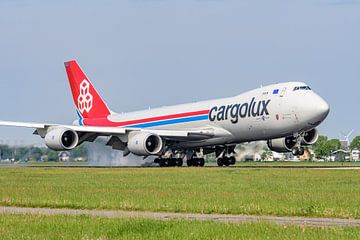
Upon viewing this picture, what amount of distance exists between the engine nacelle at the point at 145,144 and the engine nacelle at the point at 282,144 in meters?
9.07

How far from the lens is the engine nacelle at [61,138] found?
202 feet

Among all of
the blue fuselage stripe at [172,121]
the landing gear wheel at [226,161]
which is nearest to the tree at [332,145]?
the blue fuselage stripe at [172,121]

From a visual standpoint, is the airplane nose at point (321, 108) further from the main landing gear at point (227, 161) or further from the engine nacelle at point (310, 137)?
the main landing gear at point (227, 161)

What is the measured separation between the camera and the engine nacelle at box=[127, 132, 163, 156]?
199 ft

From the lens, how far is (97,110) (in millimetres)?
77000

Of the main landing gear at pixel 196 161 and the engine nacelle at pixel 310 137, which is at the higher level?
the engine nacelle at pixel 310 137

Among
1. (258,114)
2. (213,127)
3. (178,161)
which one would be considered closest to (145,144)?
(213,127)

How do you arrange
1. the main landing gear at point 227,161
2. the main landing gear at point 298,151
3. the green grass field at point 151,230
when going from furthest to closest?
the main landing gear at point 227,161, the main landing gear at point 298,151, the green grass field at point 151,230

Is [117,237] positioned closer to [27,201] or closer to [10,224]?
[10,224]

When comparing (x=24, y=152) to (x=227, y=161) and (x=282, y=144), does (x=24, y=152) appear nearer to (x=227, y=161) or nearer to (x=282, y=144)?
(x=227, y=161)

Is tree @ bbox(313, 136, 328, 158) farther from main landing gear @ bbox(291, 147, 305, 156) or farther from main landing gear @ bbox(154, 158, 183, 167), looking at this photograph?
main landing gear @ bbox(291, 147, 305, 156)

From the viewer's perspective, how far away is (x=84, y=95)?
3056 inches

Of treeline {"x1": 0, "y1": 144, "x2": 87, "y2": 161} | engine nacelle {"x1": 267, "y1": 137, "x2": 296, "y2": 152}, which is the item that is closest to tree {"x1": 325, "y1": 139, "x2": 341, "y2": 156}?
treeline {"x1": 0, "y1": 144, "x2": 87, "y2": 161}

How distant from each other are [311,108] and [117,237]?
130 ft
